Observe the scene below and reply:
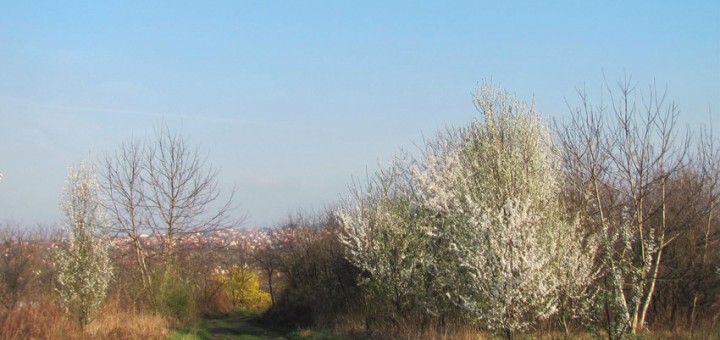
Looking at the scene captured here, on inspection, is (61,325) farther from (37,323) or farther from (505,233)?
(505,233)

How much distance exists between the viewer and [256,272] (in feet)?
129

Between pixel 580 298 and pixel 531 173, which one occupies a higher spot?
pixel 531 173

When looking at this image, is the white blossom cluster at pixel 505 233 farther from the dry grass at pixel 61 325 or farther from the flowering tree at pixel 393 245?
the dry grass at pixel 61 325

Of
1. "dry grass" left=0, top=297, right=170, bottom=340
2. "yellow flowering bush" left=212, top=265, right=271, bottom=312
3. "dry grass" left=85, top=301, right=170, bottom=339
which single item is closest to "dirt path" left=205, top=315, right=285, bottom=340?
"yellow flowering bush" left=212, top=265, right=271, bottom=312

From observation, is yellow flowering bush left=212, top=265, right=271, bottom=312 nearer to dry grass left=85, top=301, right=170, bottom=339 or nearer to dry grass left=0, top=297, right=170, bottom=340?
dry grass left=85, top=301, right=170, bottom=339

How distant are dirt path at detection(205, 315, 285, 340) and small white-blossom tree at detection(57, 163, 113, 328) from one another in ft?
23.6

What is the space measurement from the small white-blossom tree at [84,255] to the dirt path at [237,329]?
7206 mm

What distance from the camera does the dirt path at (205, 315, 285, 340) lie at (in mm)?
24875

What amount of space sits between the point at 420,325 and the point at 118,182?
1742 centimetres

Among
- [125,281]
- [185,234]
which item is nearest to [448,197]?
[125,281]

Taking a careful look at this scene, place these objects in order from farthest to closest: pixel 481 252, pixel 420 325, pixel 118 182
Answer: pixel 118 182
pixel 420 325
pixel 481 252

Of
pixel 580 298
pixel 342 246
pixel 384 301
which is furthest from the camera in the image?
pixel 342 246

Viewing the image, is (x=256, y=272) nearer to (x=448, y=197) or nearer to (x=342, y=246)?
(x=342, y=246)

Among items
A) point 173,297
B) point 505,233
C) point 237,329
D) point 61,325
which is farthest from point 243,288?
point 505,233
